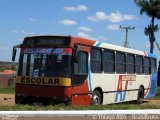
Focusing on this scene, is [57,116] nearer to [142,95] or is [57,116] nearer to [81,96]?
[81,96]

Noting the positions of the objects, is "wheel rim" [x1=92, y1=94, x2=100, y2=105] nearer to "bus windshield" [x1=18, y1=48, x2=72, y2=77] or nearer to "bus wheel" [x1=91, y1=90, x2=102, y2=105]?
"bus wheel" [x1=91, y1=90, x2=102, y2=105]

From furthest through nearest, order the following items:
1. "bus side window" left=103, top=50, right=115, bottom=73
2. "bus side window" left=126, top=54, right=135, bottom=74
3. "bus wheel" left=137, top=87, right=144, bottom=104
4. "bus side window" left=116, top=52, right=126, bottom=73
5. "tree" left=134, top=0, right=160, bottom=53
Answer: "tree" left=134, top=0, right=160, bottom=53, "bus wheel" left=137, top=87, right=144, bottom=104, "bus side window" left=126, top=54, right=135, bottom=74, "bus side window" left=116, top=52, right=126, bottom=73, "bus side window" left=103, top=50, right=115, bottom=73

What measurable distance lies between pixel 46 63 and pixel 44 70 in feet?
0.81

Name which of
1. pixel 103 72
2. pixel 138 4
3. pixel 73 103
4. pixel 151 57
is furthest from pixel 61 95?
pixel 138 4

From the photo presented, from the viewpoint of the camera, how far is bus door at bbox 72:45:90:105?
50.2ft

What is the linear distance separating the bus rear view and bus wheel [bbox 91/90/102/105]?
190 centimetres

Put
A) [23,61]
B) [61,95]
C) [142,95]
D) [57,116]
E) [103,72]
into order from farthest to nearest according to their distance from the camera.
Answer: [142,95]
[103,72]
[23,61]
[61,95]
[57,116]

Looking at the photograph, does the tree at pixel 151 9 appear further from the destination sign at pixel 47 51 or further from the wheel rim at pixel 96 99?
the destination sign at pixel 47 51

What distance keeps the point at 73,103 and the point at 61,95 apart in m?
0.53

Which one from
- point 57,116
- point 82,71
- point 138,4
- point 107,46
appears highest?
point 138,4

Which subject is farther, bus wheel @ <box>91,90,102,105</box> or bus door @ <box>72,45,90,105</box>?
bus wheel @ <box>91,90,102,105</box>

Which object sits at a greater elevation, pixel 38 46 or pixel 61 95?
pixel 38 46

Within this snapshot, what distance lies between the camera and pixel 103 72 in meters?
17.8

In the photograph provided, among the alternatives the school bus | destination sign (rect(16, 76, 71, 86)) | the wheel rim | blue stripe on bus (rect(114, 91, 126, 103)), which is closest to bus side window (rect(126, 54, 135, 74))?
blue stripe on bus (rect(114, 91, 126, 103))
